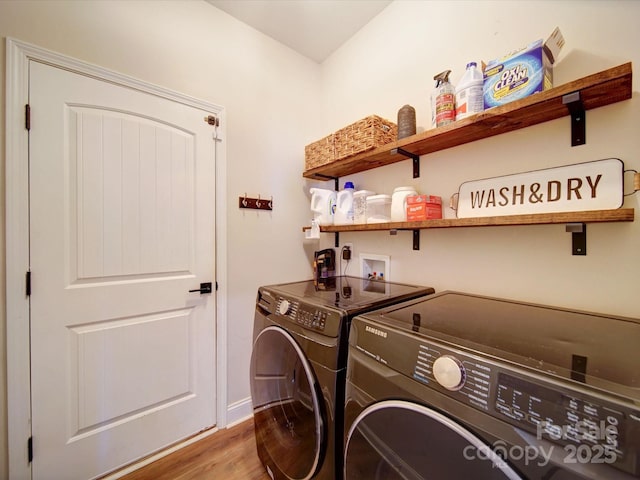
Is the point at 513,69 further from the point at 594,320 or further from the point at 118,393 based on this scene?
the point at 118,393

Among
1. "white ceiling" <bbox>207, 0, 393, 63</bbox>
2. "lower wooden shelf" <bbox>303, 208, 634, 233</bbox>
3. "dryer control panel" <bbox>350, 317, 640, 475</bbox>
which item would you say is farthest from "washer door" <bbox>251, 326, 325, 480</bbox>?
"white ceiling" <bbox>207, 0, 393, 63</bbox>

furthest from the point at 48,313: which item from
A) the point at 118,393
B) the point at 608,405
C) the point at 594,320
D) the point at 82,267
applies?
the point at 594,320

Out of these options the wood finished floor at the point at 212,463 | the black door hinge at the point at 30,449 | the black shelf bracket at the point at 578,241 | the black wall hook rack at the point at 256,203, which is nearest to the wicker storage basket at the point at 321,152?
the black wall hook rack at the point at 256,203

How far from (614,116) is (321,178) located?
5.23ft

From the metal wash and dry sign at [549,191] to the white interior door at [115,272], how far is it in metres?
1.56

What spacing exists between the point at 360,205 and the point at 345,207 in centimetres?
11

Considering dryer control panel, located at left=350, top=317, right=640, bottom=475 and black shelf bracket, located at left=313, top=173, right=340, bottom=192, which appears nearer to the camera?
dryer control panel, located at left=350, top=317, right=640, bottom=475

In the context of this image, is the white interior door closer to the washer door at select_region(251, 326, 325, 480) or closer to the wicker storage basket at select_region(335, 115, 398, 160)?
the washer door at select_region(251, 326, 325, 480)

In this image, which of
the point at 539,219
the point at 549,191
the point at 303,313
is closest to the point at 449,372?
the point at 303,313

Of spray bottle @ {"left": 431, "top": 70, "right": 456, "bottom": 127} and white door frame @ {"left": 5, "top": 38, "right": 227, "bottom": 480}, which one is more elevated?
spray bottle @ {"left": 431, "top": 70, "right": 456, "bottom": 127}

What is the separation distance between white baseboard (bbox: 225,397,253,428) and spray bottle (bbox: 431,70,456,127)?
6.96 ft

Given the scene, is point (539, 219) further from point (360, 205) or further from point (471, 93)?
point (360, 205)

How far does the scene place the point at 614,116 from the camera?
3.09 ft

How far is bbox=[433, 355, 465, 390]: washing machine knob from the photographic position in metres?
0.57
